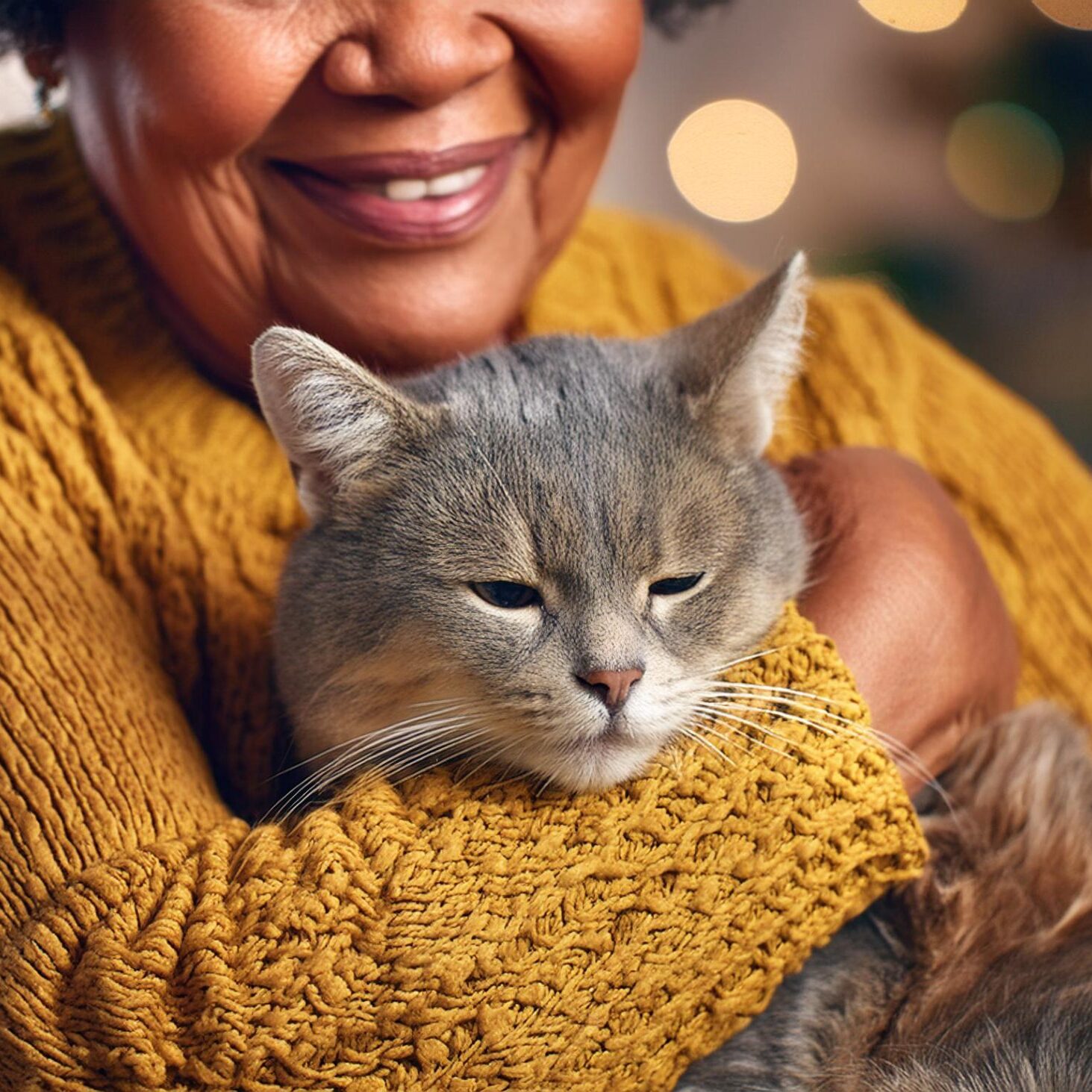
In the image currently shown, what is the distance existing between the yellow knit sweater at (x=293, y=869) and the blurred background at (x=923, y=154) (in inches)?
56.1

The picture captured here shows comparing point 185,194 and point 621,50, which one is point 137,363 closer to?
point 185,194

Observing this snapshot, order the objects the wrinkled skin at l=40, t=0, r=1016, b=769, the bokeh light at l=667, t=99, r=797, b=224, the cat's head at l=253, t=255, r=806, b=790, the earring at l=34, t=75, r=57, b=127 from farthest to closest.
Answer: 1. the bokeh light at l=667, t=99, r=797, b=224
2. the earring at l=34, t=75, r=57, b=127
3. the wrinkled skin at l=40, t=0, r=1016, b=769
4. the cat's head at l=253, t=255, r=806, b=790

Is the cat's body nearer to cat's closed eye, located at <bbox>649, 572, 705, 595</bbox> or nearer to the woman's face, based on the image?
cat's closed eye, located at <bbox>649, 572, 705, 595</bbox>

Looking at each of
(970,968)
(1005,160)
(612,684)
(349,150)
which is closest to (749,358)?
(612,684)

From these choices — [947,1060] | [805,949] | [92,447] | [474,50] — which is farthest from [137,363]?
[947,1060]

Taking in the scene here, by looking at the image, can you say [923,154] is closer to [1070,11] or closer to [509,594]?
[1070,11]

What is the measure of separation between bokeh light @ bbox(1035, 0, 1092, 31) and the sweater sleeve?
1529 mm

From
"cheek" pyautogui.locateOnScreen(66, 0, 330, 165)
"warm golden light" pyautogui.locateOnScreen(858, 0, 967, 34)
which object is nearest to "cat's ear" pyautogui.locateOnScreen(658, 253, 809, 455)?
"cheek" pyautogui.locateOnScreen(66, 0, 330, 165)

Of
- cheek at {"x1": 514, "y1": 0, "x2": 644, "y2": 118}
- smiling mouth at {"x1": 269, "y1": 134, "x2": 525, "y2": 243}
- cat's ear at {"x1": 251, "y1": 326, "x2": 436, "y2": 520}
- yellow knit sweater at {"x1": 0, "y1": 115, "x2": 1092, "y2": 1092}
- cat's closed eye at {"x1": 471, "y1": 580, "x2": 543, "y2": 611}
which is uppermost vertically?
cheek at {"x1": 514, "y1": 0, "x2": 644, "y2": 118}

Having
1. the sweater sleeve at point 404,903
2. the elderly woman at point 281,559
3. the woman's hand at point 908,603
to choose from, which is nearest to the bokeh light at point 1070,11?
the elderly woman at point 281,559

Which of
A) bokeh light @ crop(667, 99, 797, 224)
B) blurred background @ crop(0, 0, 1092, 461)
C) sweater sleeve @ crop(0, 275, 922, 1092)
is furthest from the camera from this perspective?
bokeh light @ crop(667, 99, 797, 224)

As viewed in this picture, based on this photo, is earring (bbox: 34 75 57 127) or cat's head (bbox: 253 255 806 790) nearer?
cat's head (bbox: 253 255 806 790)

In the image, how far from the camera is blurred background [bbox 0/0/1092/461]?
2182 mm

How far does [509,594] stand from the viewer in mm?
998
